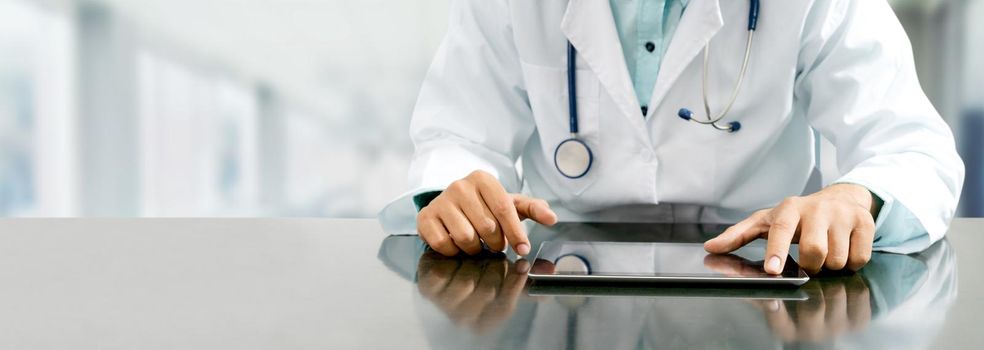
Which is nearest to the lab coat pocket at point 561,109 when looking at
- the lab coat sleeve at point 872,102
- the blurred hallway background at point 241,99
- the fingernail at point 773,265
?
the lab coat sleeve at point 872,102

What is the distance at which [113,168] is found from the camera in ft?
9.68

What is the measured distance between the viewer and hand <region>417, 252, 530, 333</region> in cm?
51

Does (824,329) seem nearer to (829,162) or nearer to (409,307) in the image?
(409,307)

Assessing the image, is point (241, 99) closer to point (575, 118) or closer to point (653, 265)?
point (575, 118)

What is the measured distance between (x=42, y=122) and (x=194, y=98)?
472 millimetres

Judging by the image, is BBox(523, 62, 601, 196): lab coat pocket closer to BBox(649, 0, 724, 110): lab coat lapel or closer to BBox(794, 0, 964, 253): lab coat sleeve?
BBox(649, 0, 724, 110): lab coat lapel

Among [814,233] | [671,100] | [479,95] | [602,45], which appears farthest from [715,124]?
[814,233]

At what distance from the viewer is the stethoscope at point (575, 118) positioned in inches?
43.1

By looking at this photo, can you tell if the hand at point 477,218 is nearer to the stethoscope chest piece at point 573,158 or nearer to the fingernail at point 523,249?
the fingernail at point 523,249

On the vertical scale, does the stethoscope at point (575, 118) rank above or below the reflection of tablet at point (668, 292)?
above

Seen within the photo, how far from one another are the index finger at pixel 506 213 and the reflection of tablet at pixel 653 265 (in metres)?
0.02

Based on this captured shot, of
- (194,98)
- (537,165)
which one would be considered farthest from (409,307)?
(194,98)

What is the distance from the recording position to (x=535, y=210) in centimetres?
82

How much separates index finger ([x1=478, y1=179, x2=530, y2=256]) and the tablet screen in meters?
0.02
